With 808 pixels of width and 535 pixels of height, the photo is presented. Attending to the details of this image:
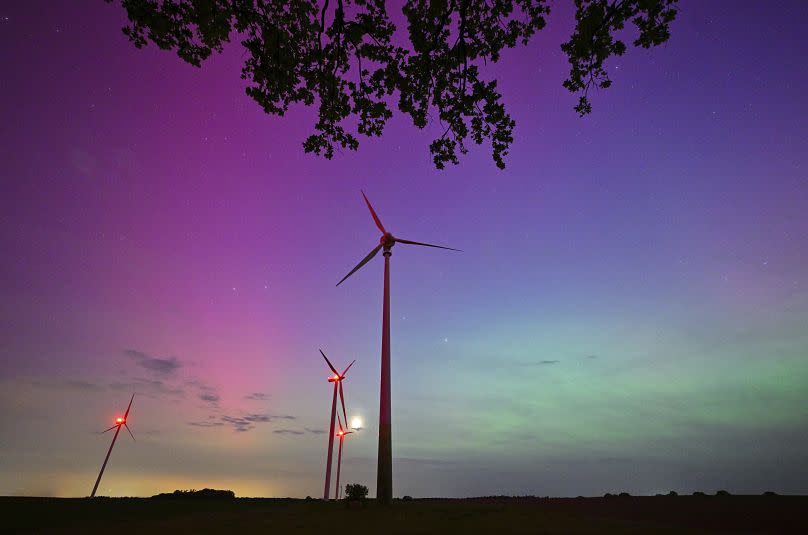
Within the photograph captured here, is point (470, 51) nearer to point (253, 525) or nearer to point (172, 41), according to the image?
point (172, 41)

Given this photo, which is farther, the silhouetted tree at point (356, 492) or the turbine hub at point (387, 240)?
the turbine hub at point (387, 240)

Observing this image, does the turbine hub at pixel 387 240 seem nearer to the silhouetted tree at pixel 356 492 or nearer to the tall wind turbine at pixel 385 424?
the tall wind turbine at pixel 385 424

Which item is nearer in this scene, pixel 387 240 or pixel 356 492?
pixel 356 492

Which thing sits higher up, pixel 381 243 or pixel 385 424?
pixel 381 243

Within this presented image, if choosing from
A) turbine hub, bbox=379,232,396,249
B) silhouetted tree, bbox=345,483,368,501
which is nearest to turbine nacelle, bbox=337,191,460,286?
turbine hub, bbox=379,232,396,249

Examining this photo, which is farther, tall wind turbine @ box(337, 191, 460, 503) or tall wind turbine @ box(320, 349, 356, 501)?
tall wind turbine @ box(320, 349, 356, 501)

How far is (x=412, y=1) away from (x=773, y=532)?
2269 cm

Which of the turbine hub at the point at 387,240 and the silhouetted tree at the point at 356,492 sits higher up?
the turbine hub at the point at 387,240

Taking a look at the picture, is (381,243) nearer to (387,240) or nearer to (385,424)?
(387,240)

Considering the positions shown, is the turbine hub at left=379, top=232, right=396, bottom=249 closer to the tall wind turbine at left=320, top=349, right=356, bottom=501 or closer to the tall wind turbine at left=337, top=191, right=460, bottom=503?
the tall wind turbine at left=337, top=191, right=460, bottom=503

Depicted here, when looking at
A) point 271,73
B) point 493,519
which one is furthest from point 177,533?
point 271,73

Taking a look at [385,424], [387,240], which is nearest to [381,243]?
[387,240]

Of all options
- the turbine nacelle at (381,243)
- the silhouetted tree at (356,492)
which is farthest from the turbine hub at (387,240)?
the silhouetted tree at (356,492)

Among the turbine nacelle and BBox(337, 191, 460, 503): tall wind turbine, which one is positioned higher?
the turbine nacelle
